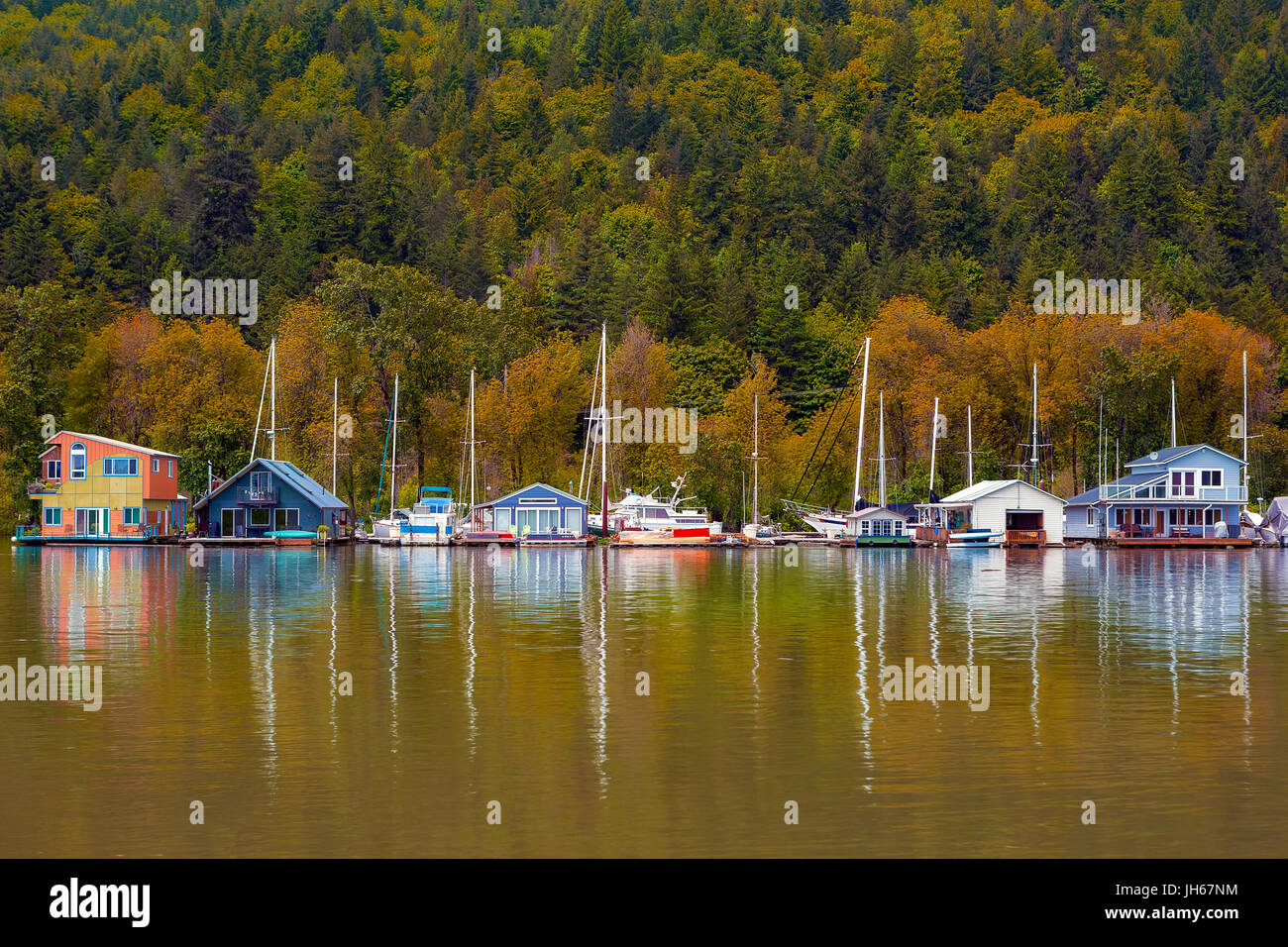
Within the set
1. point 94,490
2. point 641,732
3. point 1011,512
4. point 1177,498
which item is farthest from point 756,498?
point 641,732

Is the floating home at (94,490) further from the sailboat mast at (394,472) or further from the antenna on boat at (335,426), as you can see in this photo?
the sailboat mast at (394,472)

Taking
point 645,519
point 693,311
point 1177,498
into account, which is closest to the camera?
point 1177,498

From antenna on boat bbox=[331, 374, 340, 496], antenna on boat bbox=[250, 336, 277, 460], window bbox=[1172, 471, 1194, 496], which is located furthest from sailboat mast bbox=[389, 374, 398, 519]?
window bbox=[1172, 471, 1194, 496]

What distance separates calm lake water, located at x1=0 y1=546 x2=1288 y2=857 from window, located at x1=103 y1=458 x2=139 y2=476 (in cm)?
5376

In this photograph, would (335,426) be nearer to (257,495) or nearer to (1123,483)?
(257,495)

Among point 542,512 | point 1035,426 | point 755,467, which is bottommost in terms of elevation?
point 542,512

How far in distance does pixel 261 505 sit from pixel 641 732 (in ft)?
269

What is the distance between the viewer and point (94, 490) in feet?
326

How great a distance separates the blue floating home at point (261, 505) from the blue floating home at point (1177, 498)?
55356mm

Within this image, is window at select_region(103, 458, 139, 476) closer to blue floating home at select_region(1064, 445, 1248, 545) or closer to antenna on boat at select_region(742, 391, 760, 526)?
antenna on boat at select_region(742, 391, 760, 526)

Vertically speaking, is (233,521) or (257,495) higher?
(257,495)

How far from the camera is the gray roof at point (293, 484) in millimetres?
100625

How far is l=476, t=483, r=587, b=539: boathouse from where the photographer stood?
10481 cm
